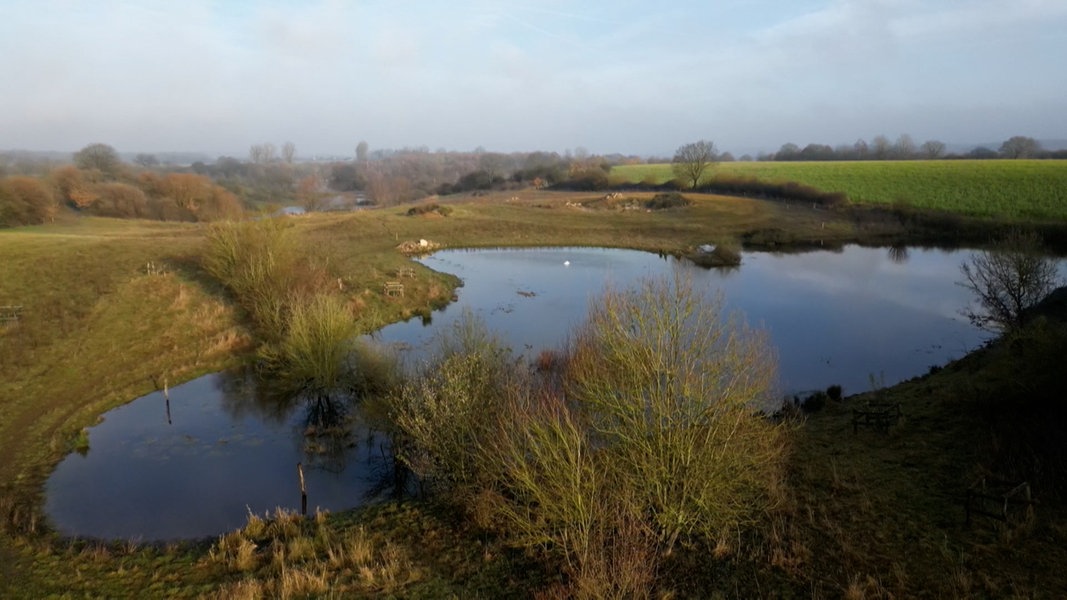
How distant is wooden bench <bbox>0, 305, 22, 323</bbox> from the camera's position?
84.0ft

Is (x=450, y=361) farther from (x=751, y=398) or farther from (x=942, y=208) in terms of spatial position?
(x=942, y=208)

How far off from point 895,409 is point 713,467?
10.8 metres

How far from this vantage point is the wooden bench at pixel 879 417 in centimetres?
1747

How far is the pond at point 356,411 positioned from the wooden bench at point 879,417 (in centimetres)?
361

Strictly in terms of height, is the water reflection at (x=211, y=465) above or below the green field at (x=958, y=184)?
below

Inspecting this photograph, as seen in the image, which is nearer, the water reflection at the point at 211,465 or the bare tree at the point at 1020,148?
the water reflection at the point at 211,465

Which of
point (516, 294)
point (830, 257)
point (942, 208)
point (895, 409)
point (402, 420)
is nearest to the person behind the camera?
point (402, 420)

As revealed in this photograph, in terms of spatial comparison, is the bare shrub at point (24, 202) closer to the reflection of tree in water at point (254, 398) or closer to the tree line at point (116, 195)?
the tree line at point (116, 195)

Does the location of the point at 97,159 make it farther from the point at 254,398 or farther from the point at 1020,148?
the point at 1020,148

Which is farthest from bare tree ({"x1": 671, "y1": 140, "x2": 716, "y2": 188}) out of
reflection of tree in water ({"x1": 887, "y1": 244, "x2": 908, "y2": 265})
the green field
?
reflection of tree in water ({"x1": 887, "y1": 244, "x2": 908, "y2": 265})

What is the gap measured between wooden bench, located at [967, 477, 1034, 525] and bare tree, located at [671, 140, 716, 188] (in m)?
74.8

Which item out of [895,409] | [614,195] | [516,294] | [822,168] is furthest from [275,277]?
[822,168]

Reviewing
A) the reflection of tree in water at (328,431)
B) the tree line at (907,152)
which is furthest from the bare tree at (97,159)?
the tree line at (907,152)

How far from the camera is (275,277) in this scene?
29.2 m
